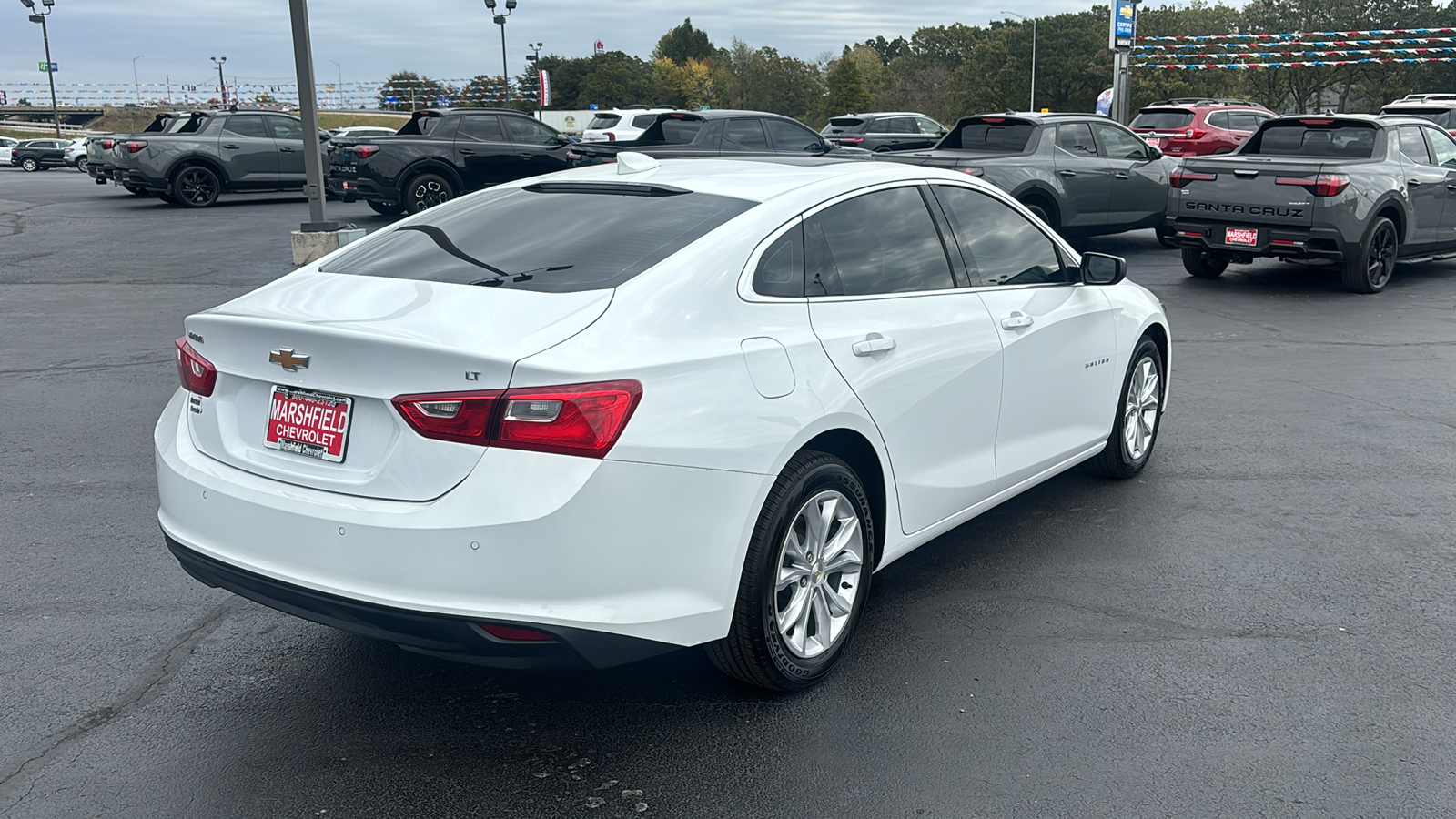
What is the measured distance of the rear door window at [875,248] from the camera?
4000mm

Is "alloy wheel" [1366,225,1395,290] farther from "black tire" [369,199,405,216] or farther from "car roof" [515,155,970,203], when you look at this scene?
"black tire" [369,199,405,216]

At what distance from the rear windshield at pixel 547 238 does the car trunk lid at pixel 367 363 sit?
0.15 meters

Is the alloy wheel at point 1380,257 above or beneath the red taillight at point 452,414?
beneath

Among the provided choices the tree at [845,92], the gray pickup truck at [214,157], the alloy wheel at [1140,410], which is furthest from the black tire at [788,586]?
the tree at [845,92]

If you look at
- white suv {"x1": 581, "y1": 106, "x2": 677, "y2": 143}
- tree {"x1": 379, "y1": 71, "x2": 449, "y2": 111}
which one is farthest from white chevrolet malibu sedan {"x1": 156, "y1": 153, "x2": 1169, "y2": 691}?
tree {"x1": 379, "y1": 71, "x2": 449, "y2": 111}

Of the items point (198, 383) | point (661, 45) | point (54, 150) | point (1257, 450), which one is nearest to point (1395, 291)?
point (1257, 450)

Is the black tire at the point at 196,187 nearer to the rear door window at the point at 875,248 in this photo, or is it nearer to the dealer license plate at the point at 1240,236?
the dealer license plate at the point at 1240,236

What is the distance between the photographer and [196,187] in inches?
922

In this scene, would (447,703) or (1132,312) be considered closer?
(447,703)

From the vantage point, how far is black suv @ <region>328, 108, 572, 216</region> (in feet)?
62.7

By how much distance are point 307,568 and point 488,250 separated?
4.04ft

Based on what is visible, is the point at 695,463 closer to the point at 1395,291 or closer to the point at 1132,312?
the point at 1132,312

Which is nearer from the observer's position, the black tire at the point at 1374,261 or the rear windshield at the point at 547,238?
the rear windshield at the point at 547,238

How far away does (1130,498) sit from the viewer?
228 inches
